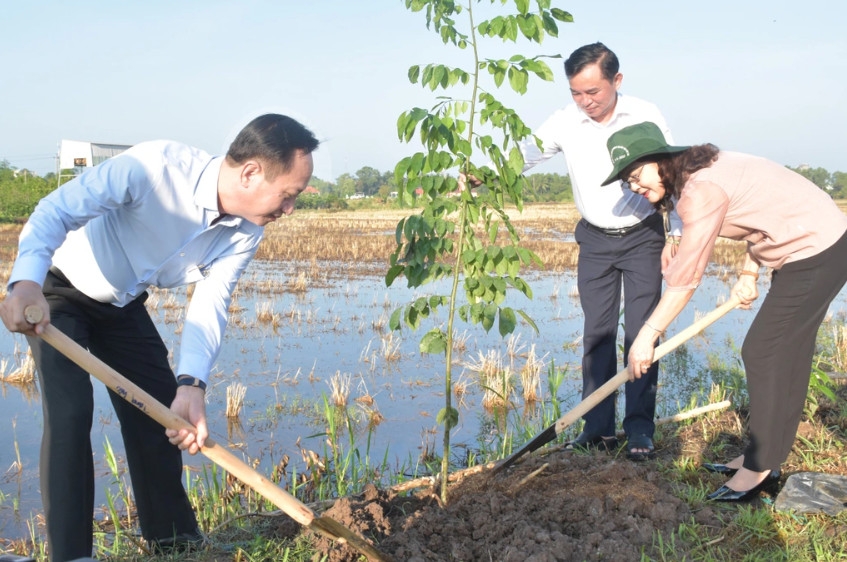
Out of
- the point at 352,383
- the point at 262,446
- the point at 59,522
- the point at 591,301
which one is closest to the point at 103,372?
the point at 59,522

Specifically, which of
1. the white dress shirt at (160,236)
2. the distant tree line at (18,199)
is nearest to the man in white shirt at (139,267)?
the white dress shirt at (160,236)

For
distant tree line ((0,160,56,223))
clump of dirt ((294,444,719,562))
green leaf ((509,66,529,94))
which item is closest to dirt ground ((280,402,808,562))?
clump of dirt ((294,444,719,562))

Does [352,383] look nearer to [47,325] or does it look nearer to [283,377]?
[283,377]

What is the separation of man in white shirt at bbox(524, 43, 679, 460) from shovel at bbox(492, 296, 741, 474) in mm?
521

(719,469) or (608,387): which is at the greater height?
(608,387)

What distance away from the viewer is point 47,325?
2396mm

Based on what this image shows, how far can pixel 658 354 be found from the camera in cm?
364

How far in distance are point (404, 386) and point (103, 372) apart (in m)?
4.93

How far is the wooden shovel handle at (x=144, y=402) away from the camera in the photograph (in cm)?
241

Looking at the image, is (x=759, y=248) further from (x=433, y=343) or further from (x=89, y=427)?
(x=89, y=427)

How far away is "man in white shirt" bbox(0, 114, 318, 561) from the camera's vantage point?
8.73 ft

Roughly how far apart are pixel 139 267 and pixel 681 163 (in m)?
2.39

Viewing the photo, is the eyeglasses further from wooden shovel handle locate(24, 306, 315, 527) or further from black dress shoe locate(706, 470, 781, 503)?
wooden shovel handle locate(24, 306, 315, 527)

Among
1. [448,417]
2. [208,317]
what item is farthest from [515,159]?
[208,317]
